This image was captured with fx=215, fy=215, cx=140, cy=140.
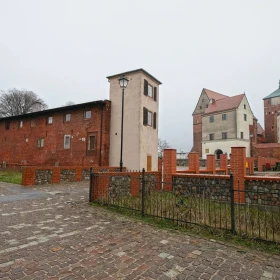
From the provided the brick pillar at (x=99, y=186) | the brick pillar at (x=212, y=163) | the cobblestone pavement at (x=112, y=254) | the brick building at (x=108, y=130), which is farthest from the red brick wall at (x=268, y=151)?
the cobblestone pavement at (x=112, y=254)

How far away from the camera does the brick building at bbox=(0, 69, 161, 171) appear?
19.8 metres

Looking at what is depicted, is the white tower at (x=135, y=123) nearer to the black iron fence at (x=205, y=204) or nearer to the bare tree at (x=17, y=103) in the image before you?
the black iron fence at (x=205, y=204)

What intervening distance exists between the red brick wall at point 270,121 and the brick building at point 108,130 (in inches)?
1453

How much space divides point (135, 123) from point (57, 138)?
9.77 meters

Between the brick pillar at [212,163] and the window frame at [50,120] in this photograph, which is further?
the window frame at [50,120]

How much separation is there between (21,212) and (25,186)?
611cm

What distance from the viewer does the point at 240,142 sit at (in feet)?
125

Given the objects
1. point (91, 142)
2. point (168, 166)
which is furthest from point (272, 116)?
point (168, 166)

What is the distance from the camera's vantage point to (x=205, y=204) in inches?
302

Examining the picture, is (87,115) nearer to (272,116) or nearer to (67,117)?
(67,117)

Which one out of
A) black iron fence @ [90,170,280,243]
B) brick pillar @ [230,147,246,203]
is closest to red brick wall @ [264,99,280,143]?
brick pillar @ [230,147,246,203]

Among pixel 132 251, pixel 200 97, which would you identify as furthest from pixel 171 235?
pixel 200 97

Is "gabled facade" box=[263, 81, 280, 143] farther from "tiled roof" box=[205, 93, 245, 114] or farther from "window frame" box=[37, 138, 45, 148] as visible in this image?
"window frame" box=[37, 138, 45, 148]

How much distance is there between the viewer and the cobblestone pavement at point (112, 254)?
10.2 feet
